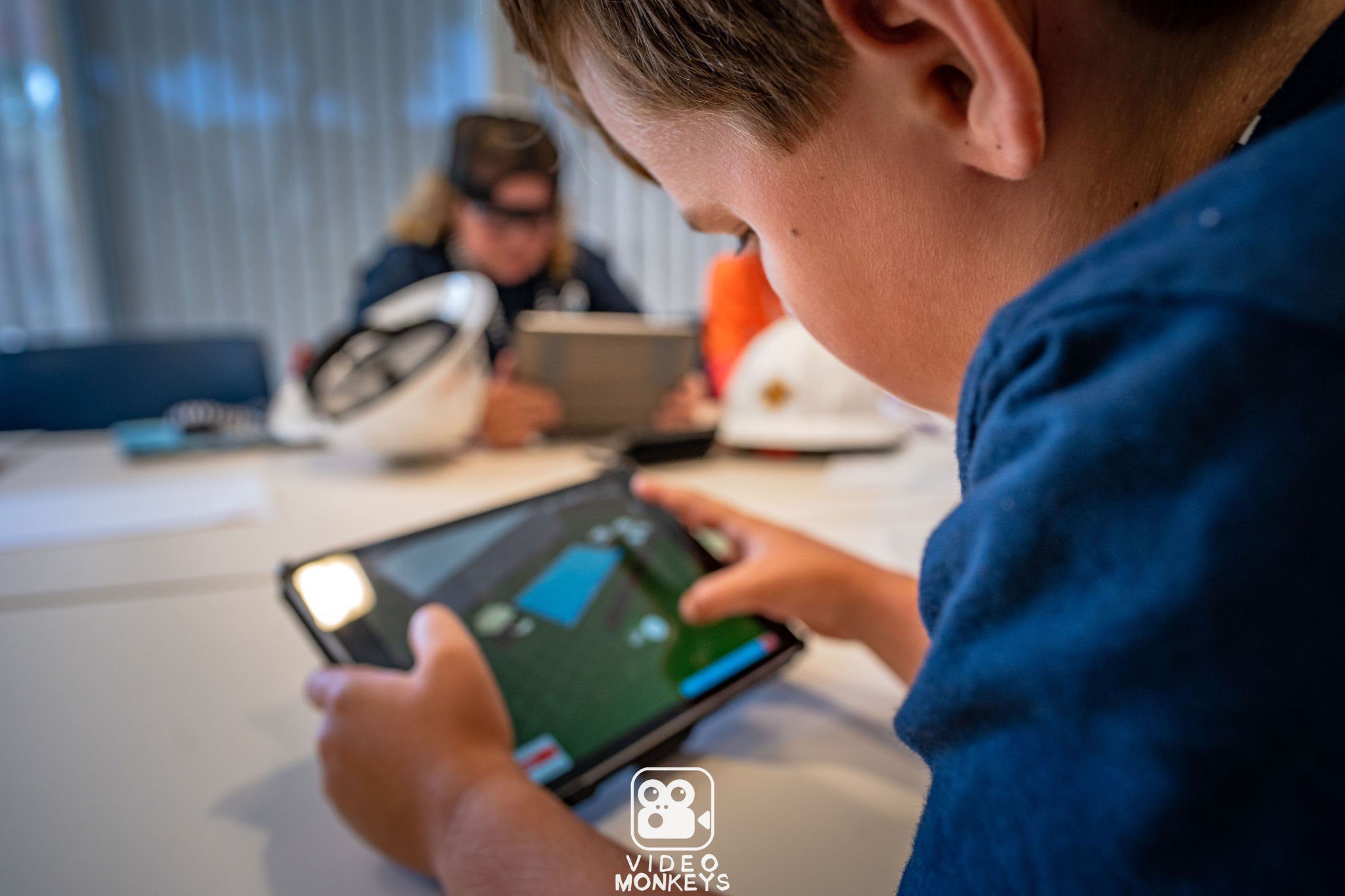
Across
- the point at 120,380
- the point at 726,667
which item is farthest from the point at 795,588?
the point at 120,380

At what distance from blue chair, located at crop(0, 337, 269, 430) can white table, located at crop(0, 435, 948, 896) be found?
94 cm

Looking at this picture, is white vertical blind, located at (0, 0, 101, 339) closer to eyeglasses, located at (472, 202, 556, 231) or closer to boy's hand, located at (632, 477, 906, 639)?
eyeglasses, located at (472, 202, 556, 231)

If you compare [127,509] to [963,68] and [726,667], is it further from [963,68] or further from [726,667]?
[963,68]

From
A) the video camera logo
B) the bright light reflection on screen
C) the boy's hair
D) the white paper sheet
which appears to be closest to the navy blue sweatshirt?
the boy's hair

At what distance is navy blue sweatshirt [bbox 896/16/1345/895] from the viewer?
151mm

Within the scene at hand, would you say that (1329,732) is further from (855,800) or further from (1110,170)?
(855,800)

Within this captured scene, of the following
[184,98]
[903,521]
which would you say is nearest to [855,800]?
[903,521]

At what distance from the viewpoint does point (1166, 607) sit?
0.16m

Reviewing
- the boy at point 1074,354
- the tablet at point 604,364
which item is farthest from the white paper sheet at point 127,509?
the boy at point 1074,354

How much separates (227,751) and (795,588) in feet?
1.09

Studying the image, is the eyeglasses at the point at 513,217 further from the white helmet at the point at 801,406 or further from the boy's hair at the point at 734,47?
the boy's hair at the point at 734,47

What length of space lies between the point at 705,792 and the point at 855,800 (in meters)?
0.07

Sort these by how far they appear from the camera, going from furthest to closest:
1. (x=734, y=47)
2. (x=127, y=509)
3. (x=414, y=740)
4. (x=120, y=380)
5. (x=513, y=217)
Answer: (x=513, y=217), (x=120, y=380), (x=127, y=509), (x=414, y=740), (x=734, y=47)

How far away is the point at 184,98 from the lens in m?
2.42
